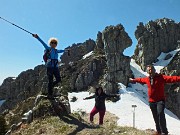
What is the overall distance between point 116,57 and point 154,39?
3887cm

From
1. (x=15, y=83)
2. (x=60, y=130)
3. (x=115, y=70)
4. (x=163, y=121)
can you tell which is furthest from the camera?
(x=15, y=83)

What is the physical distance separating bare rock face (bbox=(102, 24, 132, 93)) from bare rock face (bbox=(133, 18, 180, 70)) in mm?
22500

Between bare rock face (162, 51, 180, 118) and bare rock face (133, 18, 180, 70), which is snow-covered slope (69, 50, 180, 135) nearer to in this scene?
bare rock face (162, 51, 180, 118)

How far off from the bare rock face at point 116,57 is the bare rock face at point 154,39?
73.8 feet

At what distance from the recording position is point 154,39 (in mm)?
131250

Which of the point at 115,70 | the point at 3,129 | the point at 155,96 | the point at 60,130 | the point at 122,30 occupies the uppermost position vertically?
the point at 122,30

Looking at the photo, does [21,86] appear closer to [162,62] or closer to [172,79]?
[162,62]

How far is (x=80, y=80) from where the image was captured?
96.1 m

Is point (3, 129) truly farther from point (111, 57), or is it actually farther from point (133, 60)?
point (133, 60)

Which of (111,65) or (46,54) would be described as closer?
(46,54)

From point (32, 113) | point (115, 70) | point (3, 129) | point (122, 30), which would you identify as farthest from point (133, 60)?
point (32, 113)

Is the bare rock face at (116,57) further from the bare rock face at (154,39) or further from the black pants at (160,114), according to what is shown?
the black pants at (160,114)

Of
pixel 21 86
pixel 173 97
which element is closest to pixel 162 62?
pixel 173 97

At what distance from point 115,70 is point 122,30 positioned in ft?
66.8
